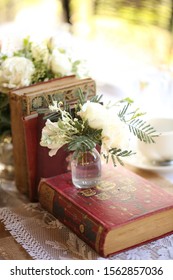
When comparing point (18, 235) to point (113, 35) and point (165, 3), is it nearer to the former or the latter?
point (165, 3)

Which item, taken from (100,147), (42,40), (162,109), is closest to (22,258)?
(100,147)

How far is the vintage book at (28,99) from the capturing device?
1189mm

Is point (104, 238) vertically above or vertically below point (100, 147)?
below

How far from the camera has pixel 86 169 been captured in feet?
3.71

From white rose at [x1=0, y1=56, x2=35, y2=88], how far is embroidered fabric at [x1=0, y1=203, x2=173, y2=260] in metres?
0.30

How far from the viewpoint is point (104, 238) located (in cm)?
100

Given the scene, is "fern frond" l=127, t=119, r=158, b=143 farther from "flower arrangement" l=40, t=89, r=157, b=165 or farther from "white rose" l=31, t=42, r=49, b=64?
"white rose" l=31, t=42, r=49, b=64

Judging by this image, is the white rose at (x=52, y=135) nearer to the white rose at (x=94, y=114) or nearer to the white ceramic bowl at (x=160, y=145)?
the white rose at (x=94, y=114)

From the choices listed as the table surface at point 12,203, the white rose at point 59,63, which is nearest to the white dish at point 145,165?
the table surface at point 12,203

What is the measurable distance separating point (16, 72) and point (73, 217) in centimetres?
39

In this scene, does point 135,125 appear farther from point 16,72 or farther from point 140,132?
point 16,72

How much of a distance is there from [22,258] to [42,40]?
0.61 m

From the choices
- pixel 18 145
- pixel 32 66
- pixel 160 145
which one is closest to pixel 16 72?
pixel 32 66

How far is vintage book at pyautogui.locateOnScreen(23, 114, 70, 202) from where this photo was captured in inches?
47.6
